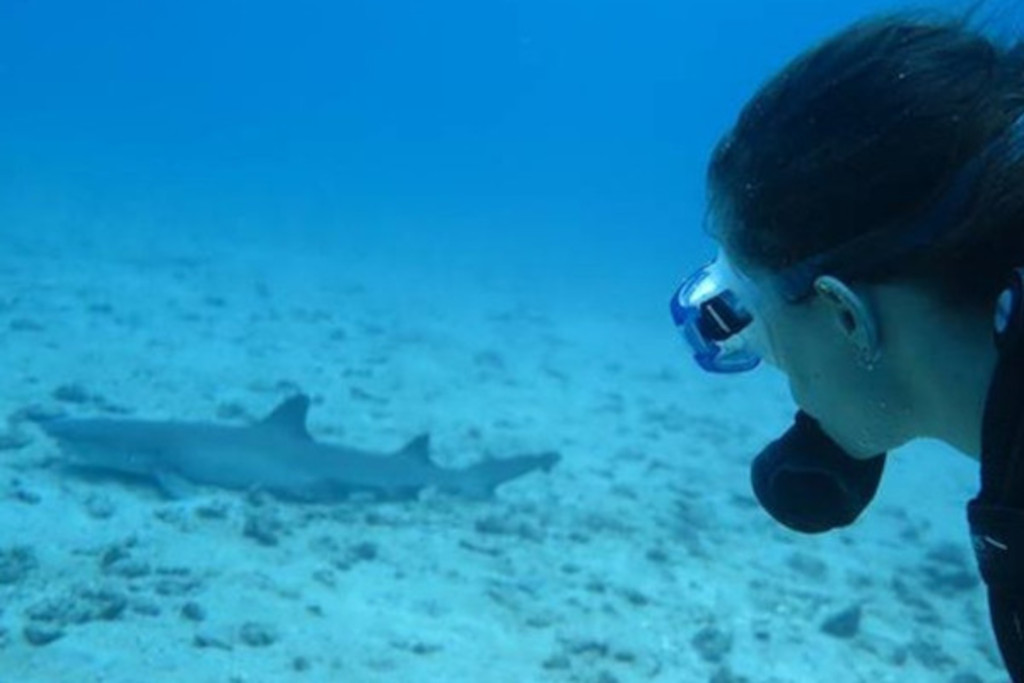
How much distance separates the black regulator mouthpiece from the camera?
2.13 meters

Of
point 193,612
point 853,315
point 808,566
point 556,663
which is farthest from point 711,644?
point 853,315

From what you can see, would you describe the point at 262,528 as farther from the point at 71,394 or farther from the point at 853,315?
the point at 853,315

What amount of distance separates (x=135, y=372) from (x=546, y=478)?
5.82 m

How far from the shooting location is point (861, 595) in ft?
31.0

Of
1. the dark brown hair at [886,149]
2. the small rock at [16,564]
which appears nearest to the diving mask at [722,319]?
the dark brown hair at [886,149]

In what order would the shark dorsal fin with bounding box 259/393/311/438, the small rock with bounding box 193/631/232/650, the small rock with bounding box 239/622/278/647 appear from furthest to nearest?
the shark dorsal fin with bounding box 259/393/311/438 → the small rock with bounding box 239/622/278/647 → the small rock with bounding box 193/631/232/650

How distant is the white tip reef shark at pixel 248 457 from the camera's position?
885 cm

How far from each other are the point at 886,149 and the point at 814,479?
0.84m

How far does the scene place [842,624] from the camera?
8242mm

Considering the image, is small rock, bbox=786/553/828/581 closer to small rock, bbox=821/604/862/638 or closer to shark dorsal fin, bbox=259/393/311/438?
small rock, bbox=821/604/862/638

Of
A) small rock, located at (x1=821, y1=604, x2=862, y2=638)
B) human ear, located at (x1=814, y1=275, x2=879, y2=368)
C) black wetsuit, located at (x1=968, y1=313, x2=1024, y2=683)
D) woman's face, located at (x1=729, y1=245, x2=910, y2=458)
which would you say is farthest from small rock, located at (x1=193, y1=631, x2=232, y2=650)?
black wetsuit, located at (x1=968, y1=313, x2=1024, y2=683)

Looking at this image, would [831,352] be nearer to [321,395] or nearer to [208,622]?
[208,622]

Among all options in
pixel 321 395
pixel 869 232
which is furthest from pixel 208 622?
pixel 321 395

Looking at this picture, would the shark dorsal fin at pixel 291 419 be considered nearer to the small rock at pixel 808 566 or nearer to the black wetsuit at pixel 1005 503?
the small rock at pixel 808 566
